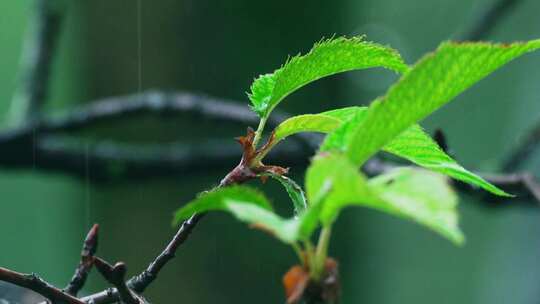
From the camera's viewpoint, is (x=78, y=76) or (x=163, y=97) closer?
(x=163, y=97)

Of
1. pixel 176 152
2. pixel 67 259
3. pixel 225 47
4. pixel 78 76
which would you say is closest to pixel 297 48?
pixel 225 47

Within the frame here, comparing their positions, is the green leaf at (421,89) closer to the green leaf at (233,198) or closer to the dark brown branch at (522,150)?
the green leaf at (233,198)

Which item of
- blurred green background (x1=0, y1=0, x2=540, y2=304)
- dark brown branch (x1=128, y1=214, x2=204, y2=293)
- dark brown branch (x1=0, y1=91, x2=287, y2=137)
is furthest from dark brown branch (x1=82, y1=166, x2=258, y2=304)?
blurred green background (x1=0, y1=0, x2=540, y2=304)

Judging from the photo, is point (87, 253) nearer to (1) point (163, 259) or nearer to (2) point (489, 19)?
(1) point (163, 259)

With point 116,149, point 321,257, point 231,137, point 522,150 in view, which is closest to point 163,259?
point 321,257

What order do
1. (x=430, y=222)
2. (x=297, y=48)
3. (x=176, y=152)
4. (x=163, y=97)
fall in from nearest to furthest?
(x=430, y=222) < (x=163, y=97) < (x=176, y=152) < (x=297, y=48)

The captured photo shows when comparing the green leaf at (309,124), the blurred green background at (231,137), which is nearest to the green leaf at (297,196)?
the green leaf at (309,124)

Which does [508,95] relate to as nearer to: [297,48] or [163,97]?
[297,48]
